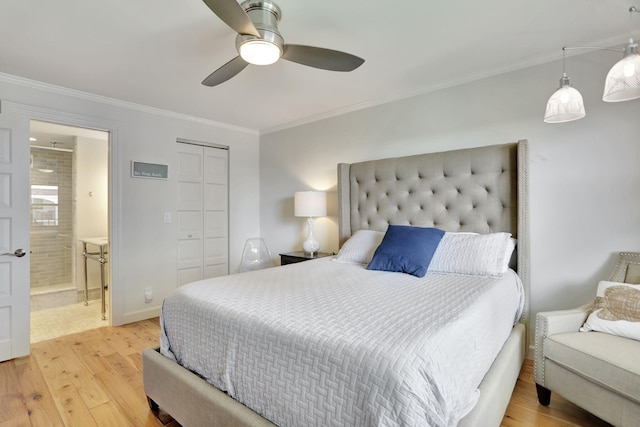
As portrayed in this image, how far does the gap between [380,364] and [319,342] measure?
24 centimetres

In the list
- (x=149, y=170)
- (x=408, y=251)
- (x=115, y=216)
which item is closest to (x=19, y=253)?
(x=115, y=216)

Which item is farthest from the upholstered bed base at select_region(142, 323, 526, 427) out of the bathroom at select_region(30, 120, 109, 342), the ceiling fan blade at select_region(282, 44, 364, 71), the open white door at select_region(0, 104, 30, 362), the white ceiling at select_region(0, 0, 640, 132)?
the bathroom at select_region(30, 120, 109, 342)

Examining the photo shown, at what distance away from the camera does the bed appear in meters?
1.00

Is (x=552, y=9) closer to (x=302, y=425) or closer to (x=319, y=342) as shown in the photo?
(x=319, y=342)

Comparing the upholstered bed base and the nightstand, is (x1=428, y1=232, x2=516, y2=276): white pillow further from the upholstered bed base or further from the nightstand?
the nightstand

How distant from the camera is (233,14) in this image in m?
1.36

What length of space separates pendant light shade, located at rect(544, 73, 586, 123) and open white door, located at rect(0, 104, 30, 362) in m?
3.87

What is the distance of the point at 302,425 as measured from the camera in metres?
1.11

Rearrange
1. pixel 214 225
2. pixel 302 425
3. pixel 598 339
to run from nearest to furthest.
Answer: pixel 302 425 → pixel 598 339 → pixel 214 225

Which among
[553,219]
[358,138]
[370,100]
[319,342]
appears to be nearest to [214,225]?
[358,138]

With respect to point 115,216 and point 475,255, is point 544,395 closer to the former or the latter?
point 475,255

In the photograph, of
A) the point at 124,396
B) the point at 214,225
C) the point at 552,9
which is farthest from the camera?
the point at 214,225

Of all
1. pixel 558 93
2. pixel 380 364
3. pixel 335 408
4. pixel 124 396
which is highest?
pixel 558 93

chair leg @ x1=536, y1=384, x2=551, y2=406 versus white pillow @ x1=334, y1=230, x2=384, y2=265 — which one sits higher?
white pillow @ x1=334, y1=230, x2=384, y2=265
